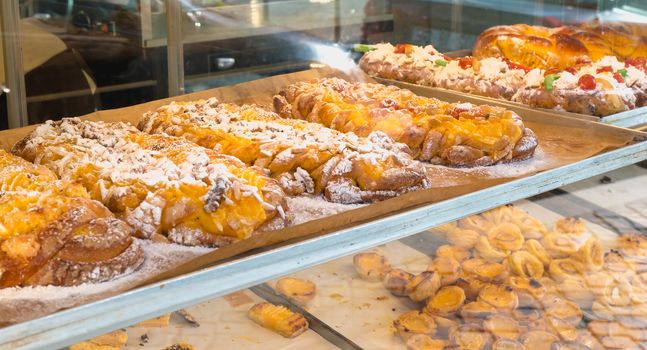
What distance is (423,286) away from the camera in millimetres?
2244

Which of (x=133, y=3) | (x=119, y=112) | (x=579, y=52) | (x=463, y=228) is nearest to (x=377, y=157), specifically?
(x=463, y=228)

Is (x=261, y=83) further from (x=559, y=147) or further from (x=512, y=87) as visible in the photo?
(x=559, y=147)

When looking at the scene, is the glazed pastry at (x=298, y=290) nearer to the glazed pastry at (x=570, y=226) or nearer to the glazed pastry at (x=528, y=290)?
Answer: the glazed pastry at (x=528, y=290)

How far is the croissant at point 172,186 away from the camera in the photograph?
1.57 m

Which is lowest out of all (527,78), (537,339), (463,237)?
(537,339)

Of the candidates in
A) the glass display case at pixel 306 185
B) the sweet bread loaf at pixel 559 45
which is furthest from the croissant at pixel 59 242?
the sweet bread loaf at pixel 559 45

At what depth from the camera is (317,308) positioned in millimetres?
2035

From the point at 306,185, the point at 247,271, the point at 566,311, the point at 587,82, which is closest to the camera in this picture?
the point at 247,271

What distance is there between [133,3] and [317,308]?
1.52m

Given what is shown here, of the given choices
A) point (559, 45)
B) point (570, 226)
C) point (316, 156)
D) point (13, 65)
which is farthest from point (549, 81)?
point (13, 65)

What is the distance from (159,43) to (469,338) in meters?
1.67

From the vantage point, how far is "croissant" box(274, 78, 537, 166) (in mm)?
2195

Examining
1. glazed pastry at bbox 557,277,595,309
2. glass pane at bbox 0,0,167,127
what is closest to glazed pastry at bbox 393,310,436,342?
glazed pastry at bbox 557,277,595,309

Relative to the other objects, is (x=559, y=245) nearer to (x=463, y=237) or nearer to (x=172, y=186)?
(x=463, y=237)
